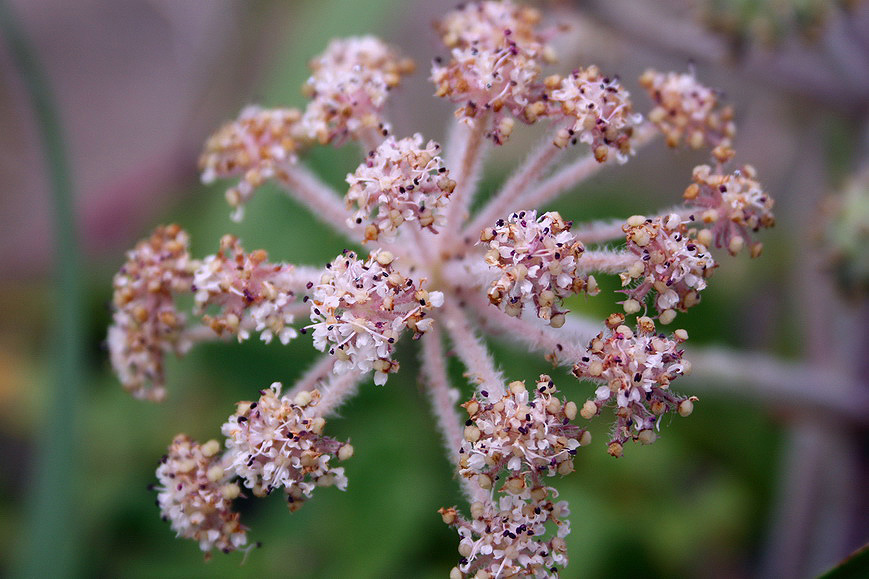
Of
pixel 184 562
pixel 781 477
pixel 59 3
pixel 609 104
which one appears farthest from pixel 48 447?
pixel 59 3

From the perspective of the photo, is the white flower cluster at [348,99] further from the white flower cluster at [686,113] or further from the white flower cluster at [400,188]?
the white flower cluster at [686,113]

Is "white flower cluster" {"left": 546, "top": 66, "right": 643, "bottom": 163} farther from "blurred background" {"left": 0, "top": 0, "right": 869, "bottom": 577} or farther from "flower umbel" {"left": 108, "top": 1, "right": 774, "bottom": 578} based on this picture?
"blurred background" {"left": 0, "top": 0, "right": 869, "bottom": 577}

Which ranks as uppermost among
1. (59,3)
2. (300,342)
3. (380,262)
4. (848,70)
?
(59,3)

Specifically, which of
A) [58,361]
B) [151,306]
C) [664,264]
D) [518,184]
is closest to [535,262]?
[664,264]

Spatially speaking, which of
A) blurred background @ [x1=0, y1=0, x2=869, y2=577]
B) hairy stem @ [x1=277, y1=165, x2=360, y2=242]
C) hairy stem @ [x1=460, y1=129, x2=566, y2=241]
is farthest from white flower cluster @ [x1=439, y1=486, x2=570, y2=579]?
blurred background @ [x1=0, y1=0, x2=869, y2=577]

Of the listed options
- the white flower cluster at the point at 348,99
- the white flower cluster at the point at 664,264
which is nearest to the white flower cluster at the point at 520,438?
the white flower cluster at the point at 664,264

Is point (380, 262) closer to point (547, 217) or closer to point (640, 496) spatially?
point (547, 217)

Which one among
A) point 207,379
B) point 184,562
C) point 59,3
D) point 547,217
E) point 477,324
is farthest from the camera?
point 59,3
